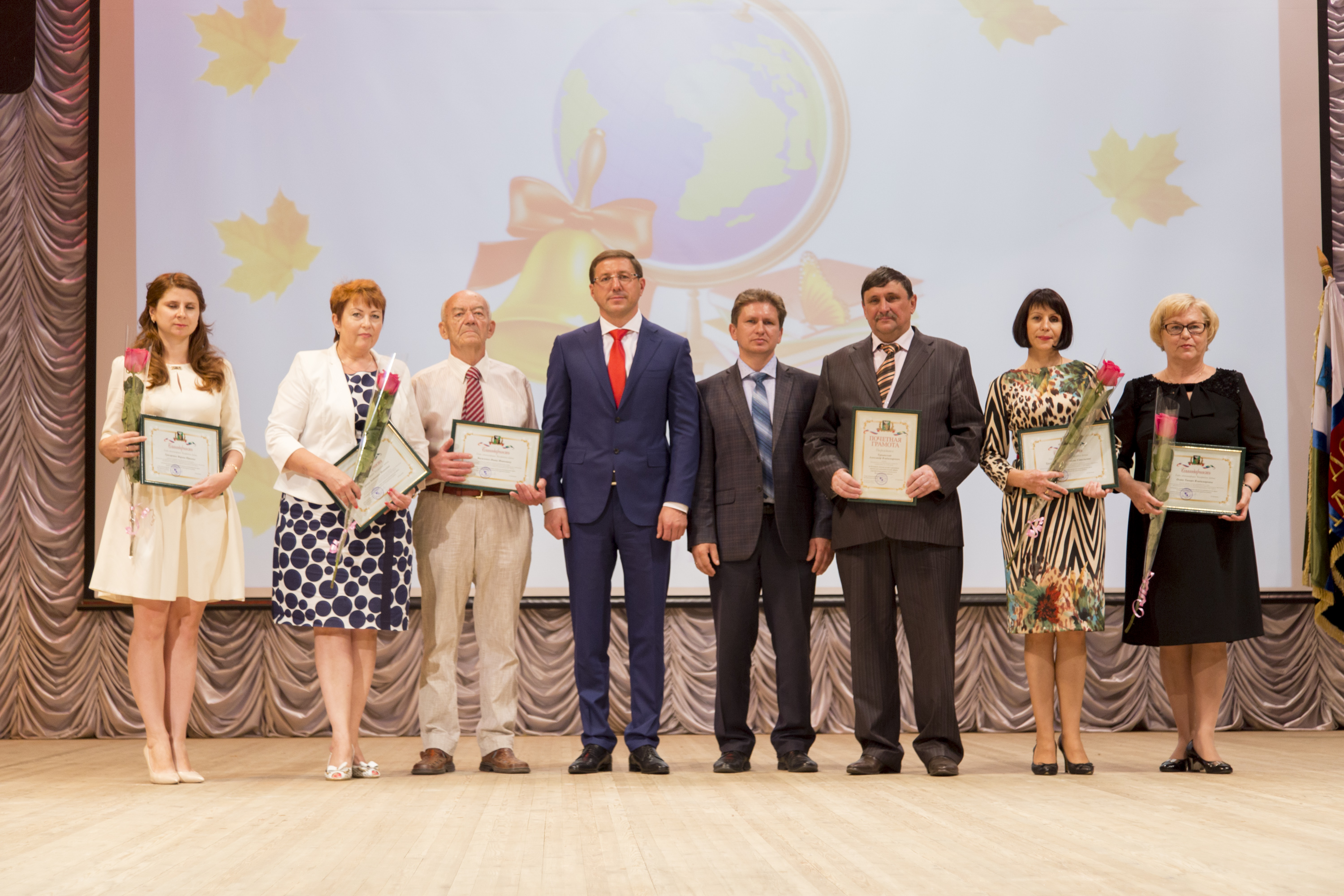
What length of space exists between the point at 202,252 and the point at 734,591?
10.0 feet

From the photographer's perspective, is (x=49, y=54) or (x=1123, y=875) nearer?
(x=1123, y=875)

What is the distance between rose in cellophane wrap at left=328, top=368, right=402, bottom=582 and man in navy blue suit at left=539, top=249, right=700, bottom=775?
1.72ft

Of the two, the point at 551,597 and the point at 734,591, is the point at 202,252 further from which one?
the point at 734,591

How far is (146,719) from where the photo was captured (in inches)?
136

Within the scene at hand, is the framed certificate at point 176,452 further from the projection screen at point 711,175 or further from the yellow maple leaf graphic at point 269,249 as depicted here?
the yellow maple leaf graphic at point 269,249

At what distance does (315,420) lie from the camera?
3469 millimetres

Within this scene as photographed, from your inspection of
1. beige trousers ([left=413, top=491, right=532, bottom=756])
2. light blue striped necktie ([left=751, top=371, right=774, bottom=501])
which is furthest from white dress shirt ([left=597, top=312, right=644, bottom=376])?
beige trousers ([left=413, top=491, right=532, bottom=756])

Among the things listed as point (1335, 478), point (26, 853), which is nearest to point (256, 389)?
point (26, 853)

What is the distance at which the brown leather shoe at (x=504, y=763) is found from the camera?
3582 mm

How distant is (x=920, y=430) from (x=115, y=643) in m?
3.77

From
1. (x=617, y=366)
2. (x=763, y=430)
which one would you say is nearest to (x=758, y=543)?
(x=763, y=430)

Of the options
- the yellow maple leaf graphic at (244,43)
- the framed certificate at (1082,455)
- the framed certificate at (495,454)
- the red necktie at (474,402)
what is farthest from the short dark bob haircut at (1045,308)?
the yellow maple leaf graphic at (244,43)

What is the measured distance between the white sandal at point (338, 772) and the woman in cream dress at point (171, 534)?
1.34 feet

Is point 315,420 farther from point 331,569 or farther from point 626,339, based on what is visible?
point 626,339
